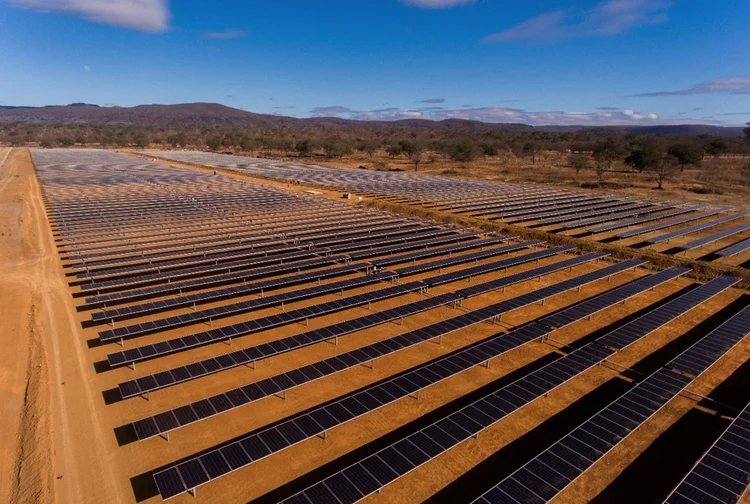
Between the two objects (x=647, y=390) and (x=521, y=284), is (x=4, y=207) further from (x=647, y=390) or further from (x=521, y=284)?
(x=647, y=390)

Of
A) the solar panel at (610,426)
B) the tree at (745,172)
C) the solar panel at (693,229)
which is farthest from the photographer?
the tree at (745,172)

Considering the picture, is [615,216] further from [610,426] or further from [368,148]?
[368,148]

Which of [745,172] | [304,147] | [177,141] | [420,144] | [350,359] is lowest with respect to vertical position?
[350,359]

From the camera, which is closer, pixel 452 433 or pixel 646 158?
pixel 452 433

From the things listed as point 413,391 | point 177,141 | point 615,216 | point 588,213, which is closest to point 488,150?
point 588,213

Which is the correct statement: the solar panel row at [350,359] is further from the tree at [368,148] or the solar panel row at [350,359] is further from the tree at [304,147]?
the tree at [304,147]

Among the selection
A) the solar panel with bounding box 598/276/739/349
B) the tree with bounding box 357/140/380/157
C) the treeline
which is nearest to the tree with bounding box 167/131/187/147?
the treeline

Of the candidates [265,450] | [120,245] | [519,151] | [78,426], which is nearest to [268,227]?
[120,245]

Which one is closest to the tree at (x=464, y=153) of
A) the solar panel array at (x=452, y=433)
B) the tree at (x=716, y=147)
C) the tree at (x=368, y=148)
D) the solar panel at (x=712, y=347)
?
the tree at (x=368, y=148)
